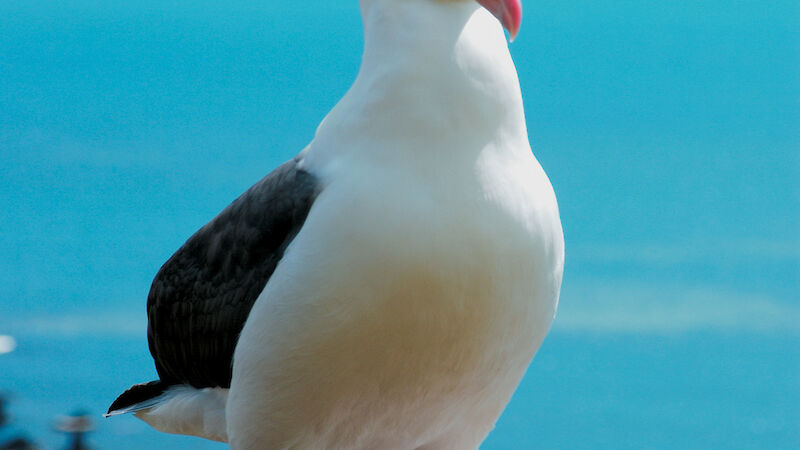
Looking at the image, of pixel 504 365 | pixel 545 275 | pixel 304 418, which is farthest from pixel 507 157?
pixel 304 418

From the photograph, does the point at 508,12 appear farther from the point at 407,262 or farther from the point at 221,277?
the point at 221,277

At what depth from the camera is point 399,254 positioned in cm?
273

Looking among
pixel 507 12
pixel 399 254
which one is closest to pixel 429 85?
pixel 507 12

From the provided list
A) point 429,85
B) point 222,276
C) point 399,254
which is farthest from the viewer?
point 222,276

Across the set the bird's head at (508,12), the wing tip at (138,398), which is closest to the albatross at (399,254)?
the bird's head at (508,12)

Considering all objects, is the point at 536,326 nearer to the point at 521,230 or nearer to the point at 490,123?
the point at 521,230

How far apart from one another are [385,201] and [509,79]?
0.48 m

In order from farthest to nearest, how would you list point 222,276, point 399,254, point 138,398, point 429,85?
point 138,398 → point 222,276 → point 429,85 → point 399,254

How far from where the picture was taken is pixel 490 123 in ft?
9.45

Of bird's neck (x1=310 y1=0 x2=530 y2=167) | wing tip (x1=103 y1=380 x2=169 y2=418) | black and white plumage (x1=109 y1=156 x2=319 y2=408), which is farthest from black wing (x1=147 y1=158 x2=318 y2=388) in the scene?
bird's neck (x1=310 y1=0 x2=530 y2=167)

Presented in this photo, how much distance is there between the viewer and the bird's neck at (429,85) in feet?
9.26

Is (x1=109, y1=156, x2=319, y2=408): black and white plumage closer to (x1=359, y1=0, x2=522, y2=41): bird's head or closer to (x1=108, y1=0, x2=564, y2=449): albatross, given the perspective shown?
(x1=108, y1=0, x2=564, y2=449): albatross

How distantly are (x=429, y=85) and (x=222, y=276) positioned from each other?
778 millimetres

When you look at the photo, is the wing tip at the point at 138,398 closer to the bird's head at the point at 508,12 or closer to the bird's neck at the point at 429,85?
the bird's neck at the point at 429,85
